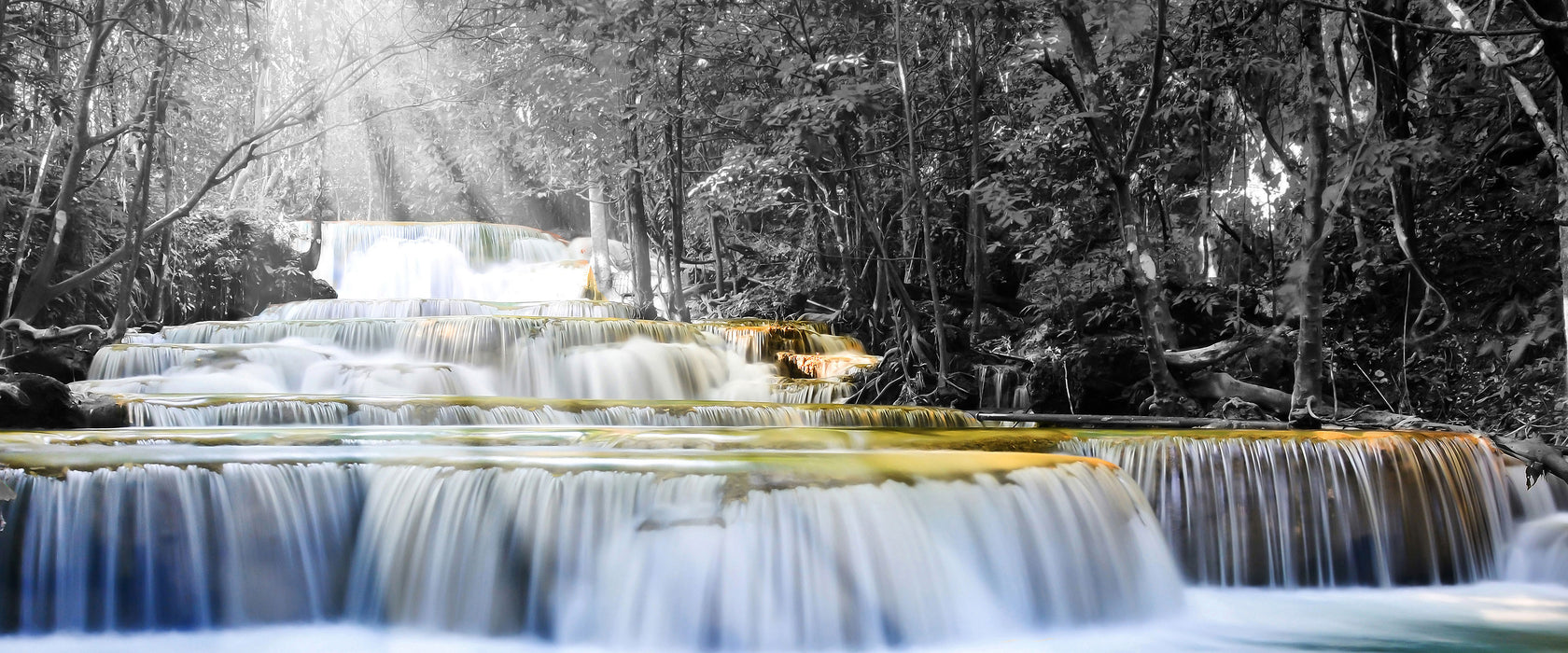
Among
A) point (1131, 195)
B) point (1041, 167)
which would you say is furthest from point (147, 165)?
point (1041, 167)

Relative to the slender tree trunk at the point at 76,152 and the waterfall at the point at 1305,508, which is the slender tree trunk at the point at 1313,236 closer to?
the waterfall at the point at 1305,508

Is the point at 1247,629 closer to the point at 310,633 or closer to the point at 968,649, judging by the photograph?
the point at 968,649

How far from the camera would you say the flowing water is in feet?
13.4

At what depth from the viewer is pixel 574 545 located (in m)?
4.16

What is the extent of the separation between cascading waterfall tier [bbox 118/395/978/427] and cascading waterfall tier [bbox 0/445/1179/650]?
67.3 inches

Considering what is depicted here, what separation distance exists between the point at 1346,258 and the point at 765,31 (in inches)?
239

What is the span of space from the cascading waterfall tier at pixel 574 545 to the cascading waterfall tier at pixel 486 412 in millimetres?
1709

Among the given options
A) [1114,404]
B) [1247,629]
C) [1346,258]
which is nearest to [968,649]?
[1247,629]

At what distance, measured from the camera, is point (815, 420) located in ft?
23.1

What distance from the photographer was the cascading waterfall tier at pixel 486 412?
6234mm

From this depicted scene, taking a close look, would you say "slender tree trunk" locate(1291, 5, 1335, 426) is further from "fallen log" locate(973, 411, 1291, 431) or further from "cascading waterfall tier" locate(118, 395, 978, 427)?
"cascading waterfall tier" locate(118, 395, 978, 427)

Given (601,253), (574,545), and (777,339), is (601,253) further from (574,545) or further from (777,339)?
(574,545)

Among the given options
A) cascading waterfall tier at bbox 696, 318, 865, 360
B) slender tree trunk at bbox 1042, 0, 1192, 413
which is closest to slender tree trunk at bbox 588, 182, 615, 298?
cascading waterfall tier at bbox 696, 318, 865, 360

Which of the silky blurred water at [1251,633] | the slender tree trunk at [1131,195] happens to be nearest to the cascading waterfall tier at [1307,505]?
the silky blurred water at [1251,633]
